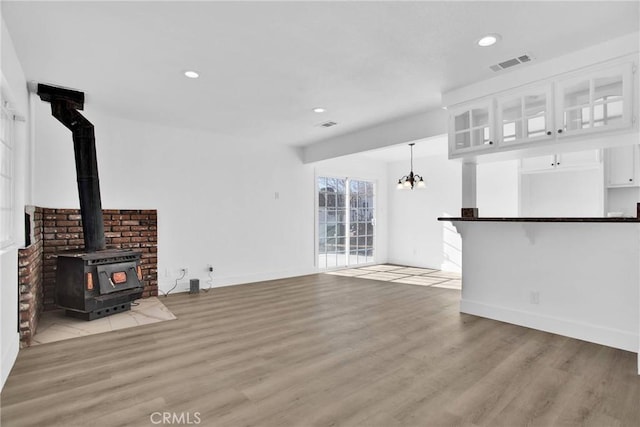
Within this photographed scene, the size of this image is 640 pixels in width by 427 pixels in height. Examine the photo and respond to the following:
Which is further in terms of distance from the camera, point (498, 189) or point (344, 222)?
point (344, 222)

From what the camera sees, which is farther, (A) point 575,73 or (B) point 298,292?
(B) point 298,292

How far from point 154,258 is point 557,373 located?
4.91 metres

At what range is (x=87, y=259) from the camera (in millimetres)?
3721

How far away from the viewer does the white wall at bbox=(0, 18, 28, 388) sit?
241 cm

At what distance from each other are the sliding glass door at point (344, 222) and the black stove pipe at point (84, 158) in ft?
13.4

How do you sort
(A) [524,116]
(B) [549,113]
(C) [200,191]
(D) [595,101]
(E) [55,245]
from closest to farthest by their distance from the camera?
(D) [595,101], (B) [549,113], (A) [524,116], (E) [55,245], (C) [200,191]

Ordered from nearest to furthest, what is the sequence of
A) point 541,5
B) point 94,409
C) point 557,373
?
point 94,409 < point 541,5 < point 557,373

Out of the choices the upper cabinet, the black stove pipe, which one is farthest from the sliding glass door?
the black stove pipe

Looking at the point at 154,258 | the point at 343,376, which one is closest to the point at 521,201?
the point at 343,376

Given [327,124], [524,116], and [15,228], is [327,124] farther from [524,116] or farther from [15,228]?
[15,228]

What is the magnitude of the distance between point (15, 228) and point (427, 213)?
7.08 meters

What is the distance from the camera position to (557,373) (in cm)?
251

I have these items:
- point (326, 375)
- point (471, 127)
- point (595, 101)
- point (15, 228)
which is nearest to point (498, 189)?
point (471, 127)

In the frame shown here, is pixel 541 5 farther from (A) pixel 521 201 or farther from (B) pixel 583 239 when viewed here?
(A) pixel 521 201
